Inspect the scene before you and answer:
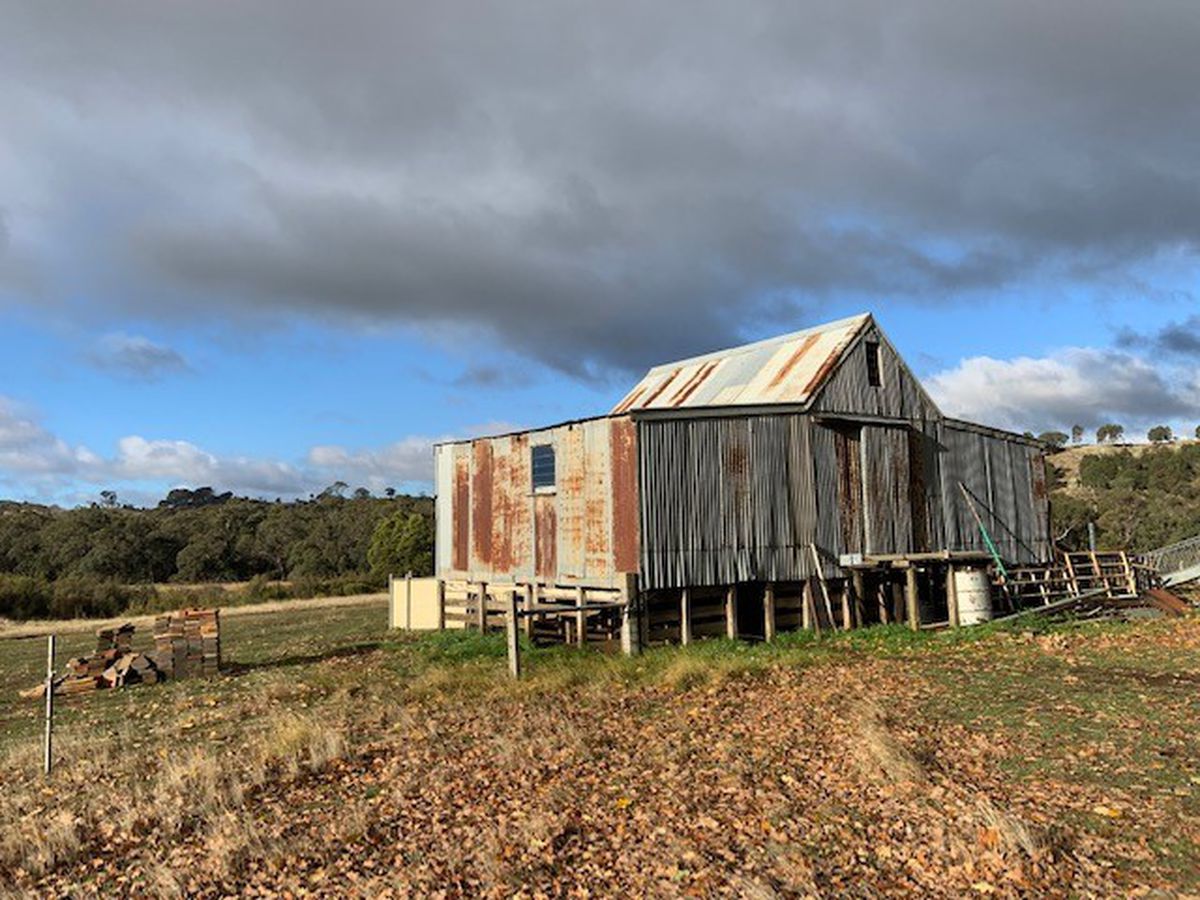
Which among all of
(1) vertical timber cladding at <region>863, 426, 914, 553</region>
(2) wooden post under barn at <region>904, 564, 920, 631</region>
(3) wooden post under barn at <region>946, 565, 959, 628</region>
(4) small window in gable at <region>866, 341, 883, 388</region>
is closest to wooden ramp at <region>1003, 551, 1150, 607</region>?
(3) wooden post under barn at <region>946, 565, 959, 628</region>

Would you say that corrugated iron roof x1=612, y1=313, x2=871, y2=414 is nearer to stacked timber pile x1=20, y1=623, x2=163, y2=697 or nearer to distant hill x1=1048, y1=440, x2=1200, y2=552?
stacked timber pile x1=20, y1=623, x2=163, y2=697

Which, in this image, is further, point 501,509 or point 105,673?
point 501,509

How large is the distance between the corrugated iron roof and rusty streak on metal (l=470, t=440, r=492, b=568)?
5591 millimetres

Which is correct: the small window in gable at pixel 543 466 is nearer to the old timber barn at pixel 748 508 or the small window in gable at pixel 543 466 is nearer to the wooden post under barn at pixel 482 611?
the old timber barn at pixel 748 508

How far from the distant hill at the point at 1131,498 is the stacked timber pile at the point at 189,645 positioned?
4095cm

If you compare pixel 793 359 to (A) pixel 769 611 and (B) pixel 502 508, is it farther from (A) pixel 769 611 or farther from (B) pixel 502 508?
(B) pixel 502 508

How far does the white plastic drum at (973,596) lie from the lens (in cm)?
2375

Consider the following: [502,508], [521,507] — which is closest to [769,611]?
[521,507]

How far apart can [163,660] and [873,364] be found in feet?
67.6

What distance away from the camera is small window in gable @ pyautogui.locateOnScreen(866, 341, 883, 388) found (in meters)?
26.3

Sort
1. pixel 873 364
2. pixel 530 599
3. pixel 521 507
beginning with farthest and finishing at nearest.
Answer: pixel 873 364
pixel 521 507
pixel 530 599

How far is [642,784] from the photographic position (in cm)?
972

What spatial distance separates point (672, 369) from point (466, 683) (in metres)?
18.1

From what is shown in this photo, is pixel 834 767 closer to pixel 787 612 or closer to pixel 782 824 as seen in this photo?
pixel 782 824
